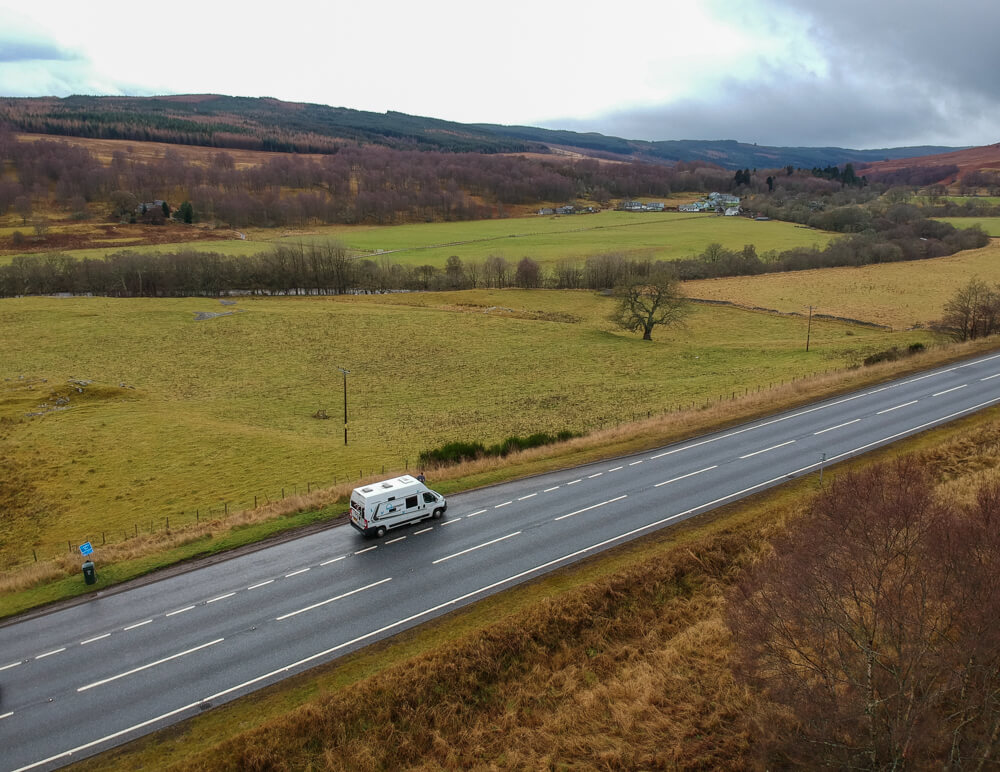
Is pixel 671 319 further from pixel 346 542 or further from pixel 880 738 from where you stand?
pixel 880 738

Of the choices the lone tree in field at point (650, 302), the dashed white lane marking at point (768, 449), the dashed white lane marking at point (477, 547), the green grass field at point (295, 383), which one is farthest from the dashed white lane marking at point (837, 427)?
the lone tree in field at point (650, 302)

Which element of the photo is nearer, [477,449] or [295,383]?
[477,449]

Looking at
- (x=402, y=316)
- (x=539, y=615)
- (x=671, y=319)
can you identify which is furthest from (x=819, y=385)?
(x=402, y=316)

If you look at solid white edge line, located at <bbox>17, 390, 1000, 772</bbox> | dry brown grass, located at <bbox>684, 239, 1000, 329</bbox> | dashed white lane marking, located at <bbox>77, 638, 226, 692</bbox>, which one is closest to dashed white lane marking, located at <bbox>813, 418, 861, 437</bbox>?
solid white edge line, located at <bbox>17, 390, 1000, 772</bbox>

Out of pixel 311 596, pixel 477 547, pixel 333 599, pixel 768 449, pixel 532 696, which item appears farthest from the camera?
pixel 768 449

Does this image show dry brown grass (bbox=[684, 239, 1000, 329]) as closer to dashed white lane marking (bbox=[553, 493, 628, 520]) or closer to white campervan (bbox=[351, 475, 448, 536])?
dashed white lane marking (bbox=[553, 493, 628, 520])

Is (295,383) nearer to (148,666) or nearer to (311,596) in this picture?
(311,596)

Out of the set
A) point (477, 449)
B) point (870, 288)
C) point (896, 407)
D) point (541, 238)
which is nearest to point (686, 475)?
point (477, 449)

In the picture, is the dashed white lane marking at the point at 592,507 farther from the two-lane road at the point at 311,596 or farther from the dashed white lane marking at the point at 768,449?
the dashed white lane marking at the point at 768,449
